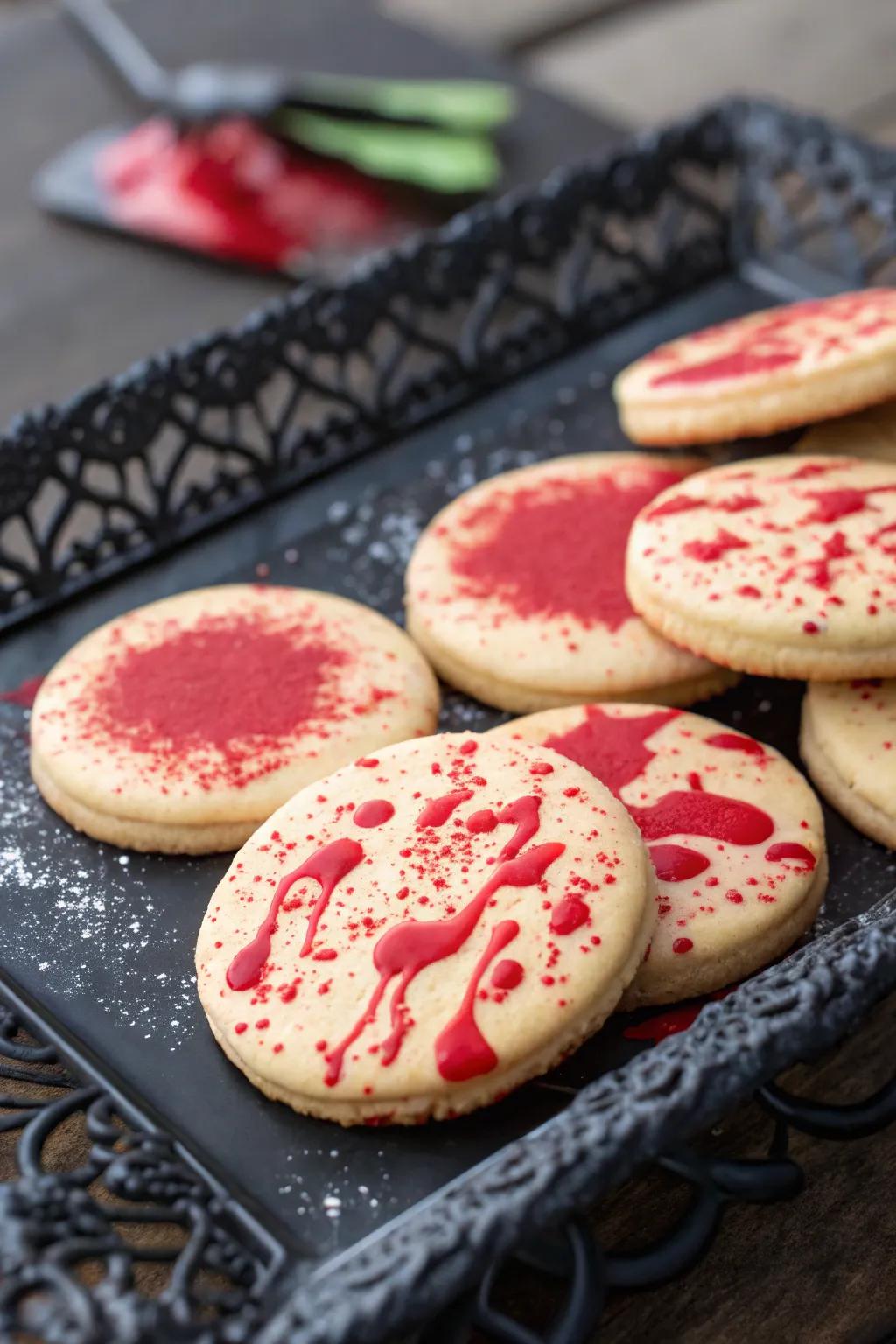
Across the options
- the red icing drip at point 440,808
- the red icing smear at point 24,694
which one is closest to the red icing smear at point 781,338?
the red icing drip at point 440,808

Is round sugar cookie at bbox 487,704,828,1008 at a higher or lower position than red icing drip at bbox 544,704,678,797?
lower

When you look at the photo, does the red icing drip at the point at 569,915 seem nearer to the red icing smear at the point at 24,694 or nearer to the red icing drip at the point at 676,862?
the red icing drip at the point at 676,862

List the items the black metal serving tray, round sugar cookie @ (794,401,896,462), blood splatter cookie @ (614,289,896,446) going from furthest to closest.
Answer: round sugar cookie @ (794,401,896,462), blood splatter cookie @ (614,289,896,446), the black metal serving tray

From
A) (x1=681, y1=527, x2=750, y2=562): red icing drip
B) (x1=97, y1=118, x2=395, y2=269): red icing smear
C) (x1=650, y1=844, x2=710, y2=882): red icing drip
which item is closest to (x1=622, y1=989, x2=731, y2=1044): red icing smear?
(x1=650, y1=844, x2=710, y2=882): red icing drip

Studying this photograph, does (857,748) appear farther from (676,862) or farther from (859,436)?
(859,436)

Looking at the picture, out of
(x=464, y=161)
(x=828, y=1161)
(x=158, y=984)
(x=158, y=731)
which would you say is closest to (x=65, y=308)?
(x=464, y=161)

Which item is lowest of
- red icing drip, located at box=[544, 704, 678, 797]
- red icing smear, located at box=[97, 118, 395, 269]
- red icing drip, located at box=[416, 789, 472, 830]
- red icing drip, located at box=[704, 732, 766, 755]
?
red icing drip, located at box=[704, 732, 766, 755]

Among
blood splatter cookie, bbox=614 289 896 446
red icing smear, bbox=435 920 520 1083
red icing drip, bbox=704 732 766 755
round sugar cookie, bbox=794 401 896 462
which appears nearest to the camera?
red icing smear, bbox=435 920 520 1083

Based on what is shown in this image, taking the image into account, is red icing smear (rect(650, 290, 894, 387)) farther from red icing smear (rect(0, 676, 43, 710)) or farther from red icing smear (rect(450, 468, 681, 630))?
red icing smear (rect(0, 676, 43, 710))
